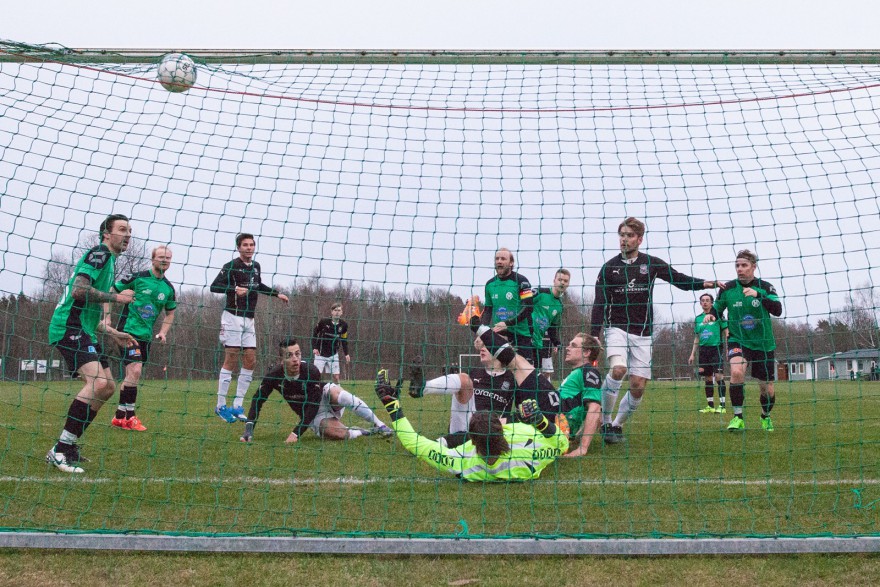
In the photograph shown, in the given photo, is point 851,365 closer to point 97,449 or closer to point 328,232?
point 328,232

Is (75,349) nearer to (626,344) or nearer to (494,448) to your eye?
(494,448)

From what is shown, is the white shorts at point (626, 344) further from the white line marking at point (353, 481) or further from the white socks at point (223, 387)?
the white socks at point (223, 387)

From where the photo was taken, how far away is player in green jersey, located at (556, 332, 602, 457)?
6.44 m

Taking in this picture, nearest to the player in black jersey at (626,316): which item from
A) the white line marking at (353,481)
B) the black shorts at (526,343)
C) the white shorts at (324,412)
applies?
the black shorts at (526,343)

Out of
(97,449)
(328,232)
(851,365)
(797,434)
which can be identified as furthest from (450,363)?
(851,365)

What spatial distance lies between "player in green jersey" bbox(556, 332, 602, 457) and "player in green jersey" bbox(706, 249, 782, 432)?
182cm

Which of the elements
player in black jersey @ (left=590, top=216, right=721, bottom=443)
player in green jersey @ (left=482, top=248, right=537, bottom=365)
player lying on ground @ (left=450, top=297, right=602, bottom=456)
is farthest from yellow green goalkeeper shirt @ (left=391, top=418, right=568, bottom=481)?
player in green jersey @ (left=482, top=248, right=537, bottom=365)

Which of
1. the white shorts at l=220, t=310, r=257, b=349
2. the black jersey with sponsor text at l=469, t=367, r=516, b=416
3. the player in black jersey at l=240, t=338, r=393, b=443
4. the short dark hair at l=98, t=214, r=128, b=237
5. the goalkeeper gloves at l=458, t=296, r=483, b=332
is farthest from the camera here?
the white shorts at l=220, t=310, r=257, b=349

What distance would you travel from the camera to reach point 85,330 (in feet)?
17.7

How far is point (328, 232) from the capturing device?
4836 millimetres

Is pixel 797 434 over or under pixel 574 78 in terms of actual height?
under

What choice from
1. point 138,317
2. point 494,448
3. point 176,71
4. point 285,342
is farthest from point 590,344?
point 138,317

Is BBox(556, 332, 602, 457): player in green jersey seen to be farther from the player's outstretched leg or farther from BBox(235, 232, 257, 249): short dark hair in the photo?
BBox(235, 232, 257, 249): short dark hair

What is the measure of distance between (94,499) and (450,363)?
8.48 feet
